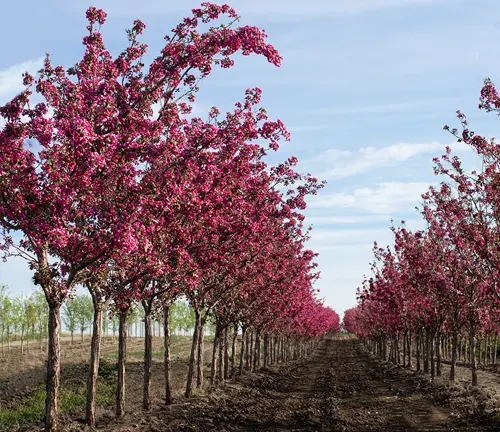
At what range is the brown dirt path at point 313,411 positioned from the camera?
1880 centimetres

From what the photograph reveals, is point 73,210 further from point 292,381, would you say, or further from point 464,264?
point 292,381

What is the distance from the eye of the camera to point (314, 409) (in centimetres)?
2289

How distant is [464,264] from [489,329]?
30769 mm

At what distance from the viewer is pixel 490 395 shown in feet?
81.6

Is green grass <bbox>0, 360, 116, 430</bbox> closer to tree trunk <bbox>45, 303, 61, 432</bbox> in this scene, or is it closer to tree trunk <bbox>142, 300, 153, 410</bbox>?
tree trunk <bbox>142, 300, 153, 410</bbox>

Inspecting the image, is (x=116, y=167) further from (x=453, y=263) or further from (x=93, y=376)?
(x=453, y=263)

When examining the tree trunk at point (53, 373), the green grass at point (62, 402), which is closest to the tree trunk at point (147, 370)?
the green grass at point (62, 402)

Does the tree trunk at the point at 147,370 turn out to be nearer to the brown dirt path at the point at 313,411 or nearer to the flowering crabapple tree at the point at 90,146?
the brown dirt path at the point at 313,411

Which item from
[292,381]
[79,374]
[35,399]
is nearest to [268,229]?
[35,399]

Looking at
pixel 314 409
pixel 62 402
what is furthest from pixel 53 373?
pixel 314 409

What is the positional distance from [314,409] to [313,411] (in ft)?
2.45

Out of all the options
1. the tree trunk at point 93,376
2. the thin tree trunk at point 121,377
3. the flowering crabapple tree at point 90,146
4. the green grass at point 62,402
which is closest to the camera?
the flowering crabapple tree at point 90,146

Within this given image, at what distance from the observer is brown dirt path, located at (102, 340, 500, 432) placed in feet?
61.7

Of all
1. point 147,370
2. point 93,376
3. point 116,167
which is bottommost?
point 147,370
